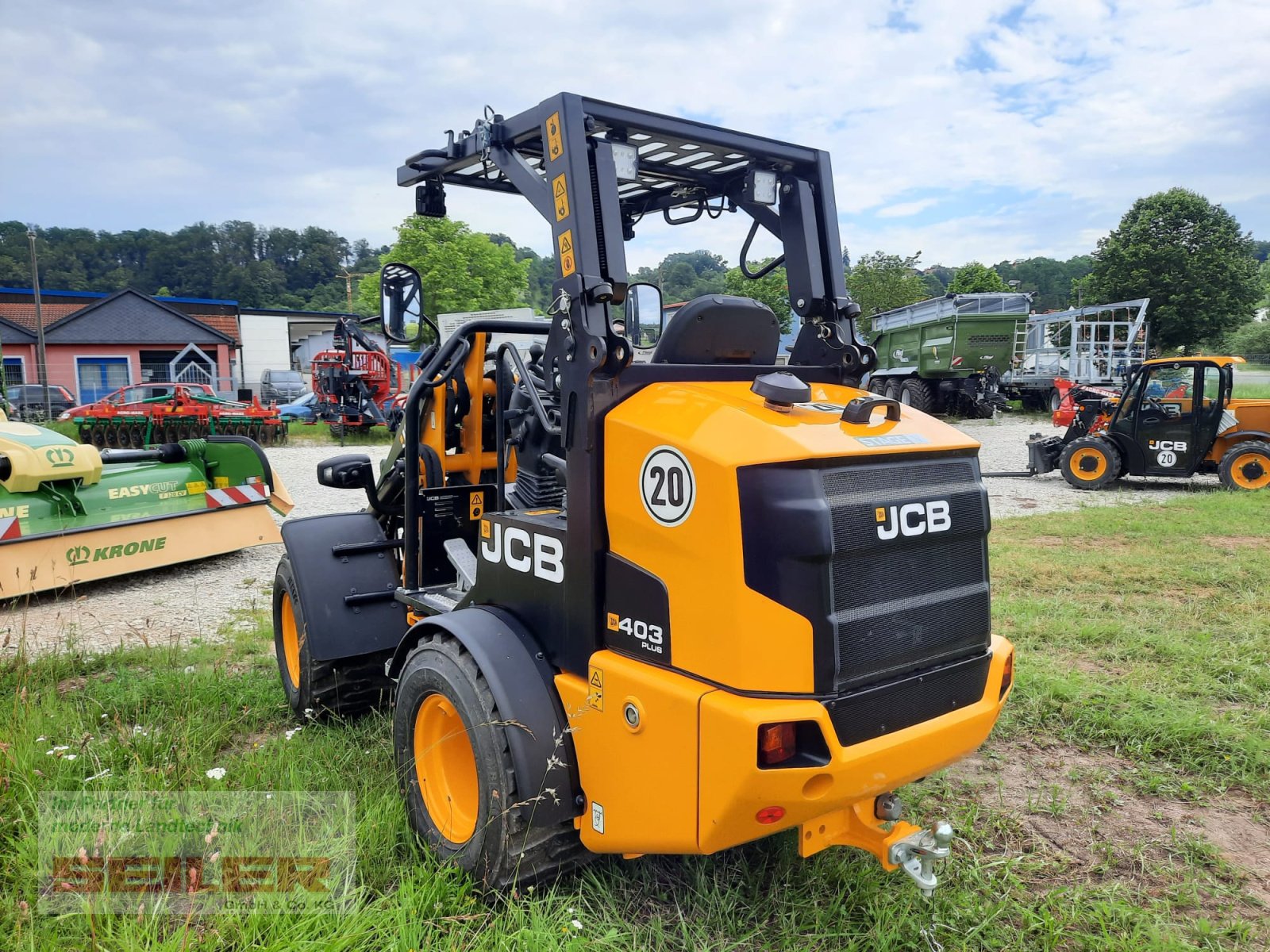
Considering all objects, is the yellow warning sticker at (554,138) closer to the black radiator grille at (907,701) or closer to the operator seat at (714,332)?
the operator seat at (714,332)

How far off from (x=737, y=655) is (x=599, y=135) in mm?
2063

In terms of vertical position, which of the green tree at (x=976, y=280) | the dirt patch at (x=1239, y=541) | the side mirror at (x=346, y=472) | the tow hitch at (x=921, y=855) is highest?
the green tree at (x=976, y=280)

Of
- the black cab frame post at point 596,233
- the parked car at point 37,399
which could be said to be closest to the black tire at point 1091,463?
the black cab frame post at point 596,233

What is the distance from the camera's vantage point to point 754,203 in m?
3.54

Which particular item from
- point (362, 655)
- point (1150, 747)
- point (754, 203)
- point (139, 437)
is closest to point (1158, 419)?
point (1150, 747)

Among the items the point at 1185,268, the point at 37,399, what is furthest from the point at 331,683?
the point at 1185,268

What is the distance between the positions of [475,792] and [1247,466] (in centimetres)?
1216

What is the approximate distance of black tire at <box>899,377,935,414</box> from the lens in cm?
2425

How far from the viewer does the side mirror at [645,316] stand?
368 centimetres

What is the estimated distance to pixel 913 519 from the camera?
253 centimetres

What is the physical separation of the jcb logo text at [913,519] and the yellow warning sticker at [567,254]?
3.88 ft

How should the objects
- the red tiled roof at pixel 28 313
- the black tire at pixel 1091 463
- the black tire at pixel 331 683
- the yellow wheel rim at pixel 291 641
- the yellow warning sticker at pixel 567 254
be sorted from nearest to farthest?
the yellow warning sticker at pixel 567 254 → the black tire at pixel 331 683 → the yellow wheel rim at pixel 291 641 → the black tire at pixel 1091 463 → the red tiled roof at pixel 28 313

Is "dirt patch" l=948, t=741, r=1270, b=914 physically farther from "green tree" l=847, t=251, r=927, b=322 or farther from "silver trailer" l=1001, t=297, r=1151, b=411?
"green tree" l=847, t=251, r=927, b=322

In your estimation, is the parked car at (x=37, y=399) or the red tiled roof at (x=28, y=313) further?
the red tiled roof at (x=28, y=313)
